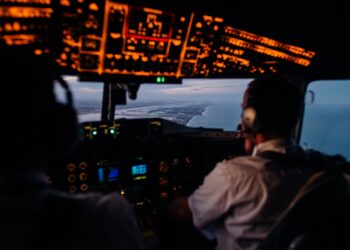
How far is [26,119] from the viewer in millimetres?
578

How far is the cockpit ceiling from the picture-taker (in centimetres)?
125

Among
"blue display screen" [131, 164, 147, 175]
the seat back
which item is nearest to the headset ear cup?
the seat back

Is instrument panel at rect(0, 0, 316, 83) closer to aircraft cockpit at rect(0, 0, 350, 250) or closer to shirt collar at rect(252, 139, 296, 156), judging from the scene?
aircraft cockpit at rect(0, 0, 350, 250)

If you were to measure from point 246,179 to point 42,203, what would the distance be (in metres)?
0.70

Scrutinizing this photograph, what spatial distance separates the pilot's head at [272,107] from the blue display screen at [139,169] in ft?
2.40

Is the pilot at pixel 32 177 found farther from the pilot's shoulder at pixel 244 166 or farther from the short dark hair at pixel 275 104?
the short dark hair at pixel 275 104

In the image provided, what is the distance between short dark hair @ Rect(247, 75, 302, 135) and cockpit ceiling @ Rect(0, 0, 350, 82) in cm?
55

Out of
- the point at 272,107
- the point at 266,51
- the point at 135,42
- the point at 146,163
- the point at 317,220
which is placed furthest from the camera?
the point at 266,51

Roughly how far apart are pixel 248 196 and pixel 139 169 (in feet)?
2.64

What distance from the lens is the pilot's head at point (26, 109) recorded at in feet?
1.85

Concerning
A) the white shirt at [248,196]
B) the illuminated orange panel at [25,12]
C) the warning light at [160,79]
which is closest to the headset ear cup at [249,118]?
the white shirt at [248,196]

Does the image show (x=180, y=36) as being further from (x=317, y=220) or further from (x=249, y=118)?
(x=317, y=220)

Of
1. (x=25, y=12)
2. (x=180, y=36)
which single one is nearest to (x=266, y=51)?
(x=180, y=36)

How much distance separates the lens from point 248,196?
1071 mm
